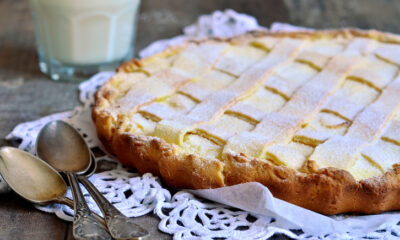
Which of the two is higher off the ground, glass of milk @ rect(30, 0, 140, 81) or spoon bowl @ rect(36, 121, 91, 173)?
glass of milk @ rect(30, 0, 140, 81)

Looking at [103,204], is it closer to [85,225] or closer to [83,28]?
[85,225]

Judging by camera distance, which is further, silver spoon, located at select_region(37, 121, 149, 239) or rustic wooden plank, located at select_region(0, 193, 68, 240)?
rustic wooden plank, located at select_region(0, 193, 68, 240)

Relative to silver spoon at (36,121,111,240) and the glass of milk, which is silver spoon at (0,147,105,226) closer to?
silver spoon at (36,121,111,240)

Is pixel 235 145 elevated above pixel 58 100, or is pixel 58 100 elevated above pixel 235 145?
pixel 235 145

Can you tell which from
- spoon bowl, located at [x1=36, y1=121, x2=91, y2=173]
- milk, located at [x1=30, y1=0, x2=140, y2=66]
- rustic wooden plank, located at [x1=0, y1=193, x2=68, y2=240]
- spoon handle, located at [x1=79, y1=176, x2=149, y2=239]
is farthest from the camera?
milk, located at [x1=30, y1=0, x2=140, y2=66]

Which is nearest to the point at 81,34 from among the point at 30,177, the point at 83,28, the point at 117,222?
the point at 83,28

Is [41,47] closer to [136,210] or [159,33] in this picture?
[159,33]

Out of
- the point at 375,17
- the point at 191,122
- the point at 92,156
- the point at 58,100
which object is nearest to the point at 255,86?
the point at 191,122

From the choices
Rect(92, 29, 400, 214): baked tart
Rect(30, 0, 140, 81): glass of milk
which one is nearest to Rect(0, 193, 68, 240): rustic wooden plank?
Rect(92, 29, 400, 214): baked tart
